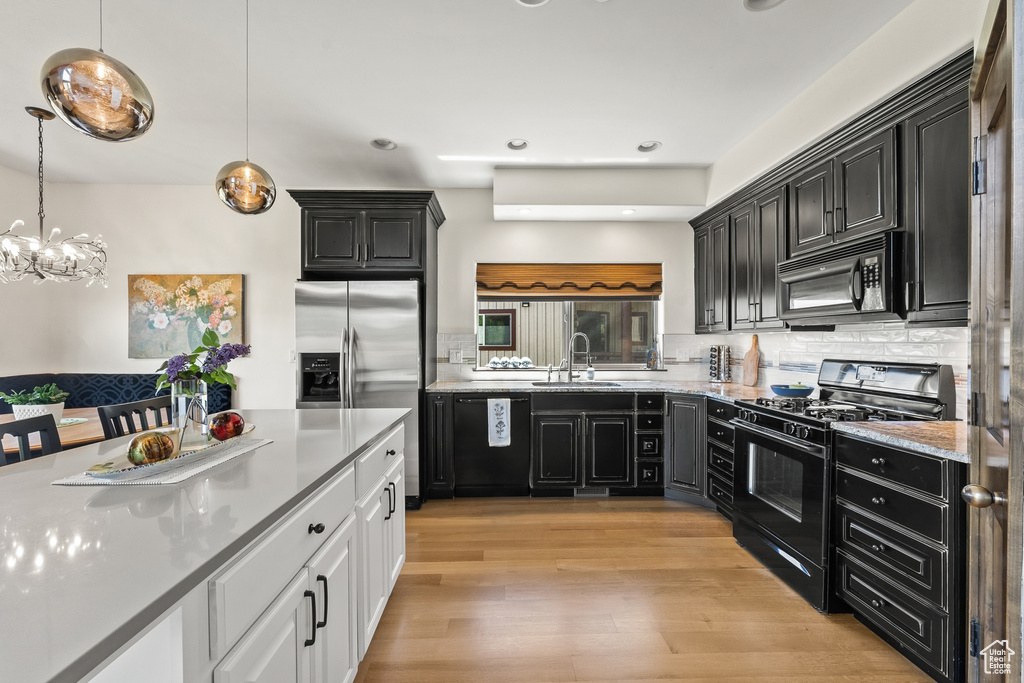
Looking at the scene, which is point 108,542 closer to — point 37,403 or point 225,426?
point 225,426

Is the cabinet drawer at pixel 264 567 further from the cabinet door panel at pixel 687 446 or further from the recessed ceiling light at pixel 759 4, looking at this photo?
the cabinet door panel at pixel 687 446

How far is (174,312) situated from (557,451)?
3.72 meters

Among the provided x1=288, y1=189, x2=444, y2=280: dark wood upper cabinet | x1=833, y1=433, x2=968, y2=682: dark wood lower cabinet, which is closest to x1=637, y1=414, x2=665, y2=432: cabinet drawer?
x1=833, y1=433, x2=968, y2=682: dark wood lower cabinet

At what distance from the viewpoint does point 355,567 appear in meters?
1.71

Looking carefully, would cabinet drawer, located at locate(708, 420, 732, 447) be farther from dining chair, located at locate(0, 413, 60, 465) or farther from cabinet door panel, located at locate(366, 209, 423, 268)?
dining chair, located at locate(0, 413, 60, 465)

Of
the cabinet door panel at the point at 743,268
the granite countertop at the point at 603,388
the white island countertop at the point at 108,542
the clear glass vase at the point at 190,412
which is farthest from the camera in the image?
the granite countertop at the point at 603,388

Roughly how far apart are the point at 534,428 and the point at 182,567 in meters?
3.24

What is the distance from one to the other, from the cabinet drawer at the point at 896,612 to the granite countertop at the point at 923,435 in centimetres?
58

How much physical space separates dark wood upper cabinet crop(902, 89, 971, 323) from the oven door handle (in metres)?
0.72

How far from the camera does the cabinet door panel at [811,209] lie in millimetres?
2693

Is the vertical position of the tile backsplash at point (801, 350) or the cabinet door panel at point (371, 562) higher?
the tile backsplash at point (801, 350)

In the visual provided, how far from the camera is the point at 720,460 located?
11.3ft

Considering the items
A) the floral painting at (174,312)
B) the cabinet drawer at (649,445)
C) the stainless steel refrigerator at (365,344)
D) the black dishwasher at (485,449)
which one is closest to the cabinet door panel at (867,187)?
the cabinet drawer at (649,445)

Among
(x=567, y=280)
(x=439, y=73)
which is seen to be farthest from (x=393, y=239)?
(x=567, y=280)
